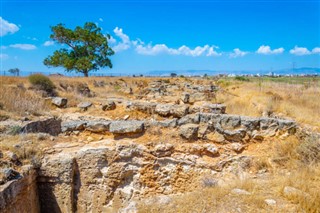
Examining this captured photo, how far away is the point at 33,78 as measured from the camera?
1503 centimetres

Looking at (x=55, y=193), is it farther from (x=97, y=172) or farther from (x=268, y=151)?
(x=268, y=151)

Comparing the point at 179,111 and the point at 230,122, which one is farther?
the point at 179,111

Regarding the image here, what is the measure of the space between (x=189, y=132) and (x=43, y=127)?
3.99 metres

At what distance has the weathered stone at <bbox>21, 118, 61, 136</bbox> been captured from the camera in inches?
237

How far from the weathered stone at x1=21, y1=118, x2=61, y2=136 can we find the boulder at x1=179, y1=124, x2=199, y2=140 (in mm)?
3218

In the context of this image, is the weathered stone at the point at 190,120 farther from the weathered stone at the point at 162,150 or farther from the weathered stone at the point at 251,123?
the weathered stone at the point at 251,123

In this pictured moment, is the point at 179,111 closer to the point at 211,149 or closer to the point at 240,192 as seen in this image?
the point at 211,149

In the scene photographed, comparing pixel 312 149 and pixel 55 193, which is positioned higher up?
pixel 312 149

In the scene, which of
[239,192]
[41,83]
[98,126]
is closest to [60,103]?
[41,83]

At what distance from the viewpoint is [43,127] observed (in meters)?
6.68

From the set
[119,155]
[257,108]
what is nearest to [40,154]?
[119,155]

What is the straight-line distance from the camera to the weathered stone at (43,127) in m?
6.02

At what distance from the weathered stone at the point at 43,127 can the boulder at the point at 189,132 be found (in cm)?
322

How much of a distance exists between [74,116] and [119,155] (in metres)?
5.63
